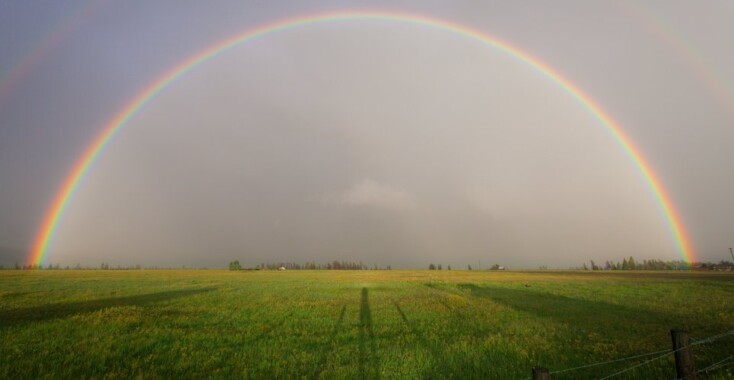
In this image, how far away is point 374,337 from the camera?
50.2 feet

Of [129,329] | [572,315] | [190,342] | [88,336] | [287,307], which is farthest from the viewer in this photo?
[287,307]

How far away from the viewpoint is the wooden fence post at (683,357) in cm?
695

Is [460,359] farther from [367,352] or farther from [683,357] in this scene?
[683,357]

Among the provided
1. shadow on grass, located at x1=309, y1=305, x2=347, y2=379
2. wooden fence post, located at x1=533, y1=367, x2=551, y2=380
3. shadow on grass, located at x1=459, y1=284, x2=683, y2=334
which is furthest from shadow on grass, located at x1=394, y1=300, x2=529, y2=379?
shadow on grass, located at x1=459, y1=284, x2=683, y2=334

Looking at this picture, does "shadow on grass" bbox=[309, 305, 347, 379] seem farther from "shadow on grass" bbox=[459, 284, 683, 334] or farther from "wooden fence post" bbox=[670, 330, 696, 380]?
"shadow on grass" bbox=[459, 284, 683, 334]

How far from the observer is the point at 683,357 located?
7.00 m

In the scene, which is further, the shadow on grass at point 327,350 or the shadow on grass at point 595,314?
the shadow on grass at point 595,314

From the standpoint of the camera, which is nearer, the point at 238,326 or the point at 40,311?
the point at 238,326

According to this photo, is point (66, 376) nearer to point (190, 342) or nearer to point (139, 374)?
point (139, 374)

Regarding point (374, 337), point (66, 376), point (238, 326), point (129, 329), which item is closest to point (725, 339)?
point (374, 337)

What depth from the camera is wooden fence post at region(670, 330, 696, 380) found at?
22.8 ft

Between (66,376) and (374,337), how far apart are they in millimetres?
10085

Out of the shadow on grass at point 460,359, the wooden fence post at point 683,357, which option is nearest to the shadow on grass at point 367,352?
the shadow on grass at point 460,359

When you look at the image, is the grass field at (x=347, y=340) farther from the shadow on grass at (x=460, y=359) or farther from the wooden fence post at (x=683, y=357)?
the wooden fence post at (x=683, y=357)
